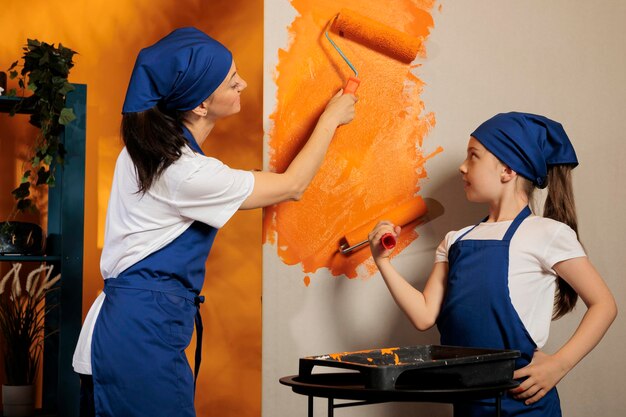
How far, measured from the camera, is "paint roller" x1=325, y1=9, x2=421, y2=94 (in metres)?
1.90

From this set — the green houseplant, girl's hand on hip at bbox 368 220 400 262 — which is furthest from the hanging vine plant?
girl's hand on hip at bbox 368 220 400 262

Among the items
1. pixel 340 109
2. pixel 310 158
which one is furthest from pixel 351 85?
pixel 310 158

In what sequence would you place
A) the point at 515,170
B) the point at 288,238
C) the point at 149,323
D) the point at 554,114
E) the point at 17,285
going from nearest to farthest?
the point at 149,323 → the point at 515,170 → the point at 288,238 → the point at 554,114 → the point at 17,285

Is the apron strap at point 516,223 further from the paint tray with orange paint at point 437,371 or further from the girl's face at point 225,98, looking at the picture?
the girl's face at point 225,98

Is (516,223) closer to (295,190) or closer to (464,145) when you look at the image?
(464,145)

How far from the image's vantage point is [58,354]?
248cm

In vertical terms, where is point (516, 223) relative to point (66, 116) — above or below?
below

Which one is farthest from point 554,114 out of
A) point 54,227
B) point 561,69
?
point 54,227

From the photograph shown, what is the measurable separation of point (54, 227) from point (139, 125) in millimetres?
1180

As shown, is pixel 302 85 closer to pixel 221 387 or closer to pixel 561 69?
pixel 561 69

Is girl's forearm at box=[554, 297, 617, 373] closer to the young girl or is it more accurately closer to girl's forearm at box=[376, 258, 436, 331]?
the young girl

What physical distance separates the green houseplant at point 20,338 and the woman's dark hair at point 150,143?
1.04m

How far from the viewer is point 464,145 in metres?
2.00

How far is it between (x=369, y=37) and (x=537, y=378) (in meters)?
0.90
